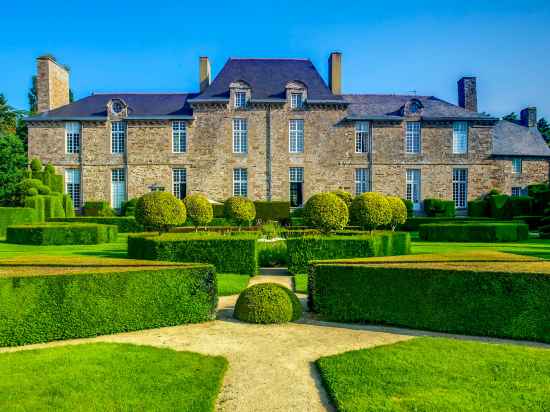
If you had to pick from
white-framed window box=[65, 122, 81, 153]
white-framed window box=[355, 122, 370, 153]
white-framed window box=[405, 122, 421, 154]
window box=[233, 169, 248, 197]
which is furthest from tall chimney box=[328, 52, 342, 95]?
white-framed window box=[65, 122, 81, 153]

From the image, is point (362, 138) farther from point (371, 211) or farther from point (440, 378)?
point (440, 378)

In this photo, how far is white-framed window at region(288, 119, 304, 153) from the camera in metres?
28.0

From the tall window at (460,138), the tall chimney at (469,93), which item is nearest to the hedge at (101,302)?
the tall window at (460,138)

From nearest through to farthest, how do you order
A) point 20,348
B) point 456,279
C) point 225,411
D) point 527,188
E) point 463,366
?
1. point 225,411
2. point 463,366
3. point 20,348
4. point 456,279
5. point 527,188

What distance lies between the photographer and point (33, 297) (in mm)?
5930

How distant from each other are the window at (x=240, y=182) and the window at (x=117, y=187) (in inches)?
311

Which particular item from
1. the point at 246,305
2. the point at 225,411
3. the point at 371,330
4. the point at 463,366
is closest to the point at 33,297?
the point at 246,305

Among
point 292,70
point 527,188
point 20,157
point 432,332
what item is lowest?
point 432,332

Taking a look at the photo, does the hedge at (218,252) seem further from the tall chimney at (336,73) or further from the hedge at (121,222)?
the tall chimney at (336,73)

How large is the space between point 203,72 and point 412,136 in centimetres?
1595

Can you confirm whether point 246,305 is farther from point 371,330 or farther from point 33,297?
point 33,297

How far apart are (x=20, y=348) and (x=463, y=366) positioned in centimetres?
590

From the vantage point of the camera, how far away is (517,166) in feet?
103

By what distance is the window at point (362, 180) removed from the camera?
2879 cm
